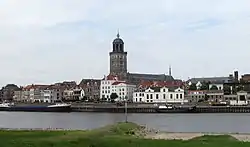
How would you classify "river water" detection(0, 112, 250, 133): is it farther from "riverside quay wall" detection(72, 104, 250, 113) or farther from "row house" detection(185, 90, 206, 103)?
"row house" detection(185, 90, 206, 103)

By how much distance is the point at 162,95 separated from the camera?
174 metres

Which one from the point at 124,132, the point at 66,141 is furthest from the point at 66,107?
the point at 66,141

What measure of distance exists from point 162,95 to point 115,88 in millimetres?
23443

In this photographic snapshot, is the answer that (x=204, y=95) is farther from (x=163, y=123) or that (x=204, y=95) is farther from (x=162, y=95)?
(x=163, y=123)

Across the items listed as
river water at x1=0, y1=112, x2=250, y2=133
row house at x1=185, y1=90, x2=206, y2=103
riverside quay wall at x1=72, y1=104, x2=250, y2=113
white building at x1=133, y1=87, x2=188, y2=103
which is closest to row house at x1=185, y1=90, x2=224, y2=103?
row house at x1=185, y1=90, x2=206, y2=103

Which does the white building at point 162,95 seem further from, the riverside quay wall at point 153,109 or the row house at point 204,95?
the riverside quay wall at point 153,109

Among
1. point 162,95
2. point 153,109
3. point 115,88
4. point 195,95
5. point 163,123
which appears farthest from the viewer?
point 115,88

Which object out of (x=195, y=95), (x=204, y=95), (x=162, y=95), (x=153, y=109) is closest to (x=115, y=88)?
(x=162, y=95)

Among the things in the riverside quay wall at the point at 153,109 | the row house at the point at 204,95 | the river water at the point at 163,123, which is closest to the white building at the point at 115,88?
the row house at the point at 204,95

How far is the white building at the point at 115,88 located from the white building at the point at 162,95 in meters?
11.2

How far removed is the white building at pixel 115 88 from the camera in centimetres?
18775

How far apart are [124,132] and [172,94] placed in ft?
465

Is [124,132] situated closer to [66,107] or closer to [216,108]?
[216,108]

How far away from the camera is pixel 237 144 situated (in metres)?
22.2
